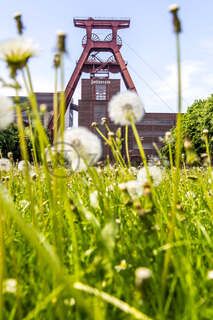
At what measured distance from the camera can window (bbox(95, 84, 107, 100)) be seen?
50.7 m

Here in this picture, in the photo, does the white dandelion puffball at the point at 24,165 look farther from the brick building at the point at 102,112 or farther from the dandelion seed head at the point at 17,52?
the brick building at the point at 102,112

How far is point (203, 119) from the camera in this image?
2400 centimetres

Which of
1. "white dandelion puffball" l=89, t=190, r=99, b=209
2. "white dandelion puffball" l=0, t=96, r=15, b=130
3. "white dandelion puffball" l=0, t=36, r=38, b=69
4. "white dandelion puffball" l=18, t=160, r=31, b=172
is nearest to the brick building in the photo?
"white dandelion puffball" l=18, t=160, r=31, b=172

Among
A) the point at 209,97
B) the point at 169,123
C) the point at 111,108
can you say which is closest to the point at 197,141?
the point at 209,97

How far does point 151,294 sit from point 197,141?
2335 centimetres

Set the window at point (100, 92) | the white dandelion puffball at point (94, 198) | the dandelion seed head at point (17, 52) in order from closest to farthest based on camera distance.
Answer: the dandelion seed head at point (17, 52) < the white dandelion puffball at point (94, 198) < the window at point (100, 92)

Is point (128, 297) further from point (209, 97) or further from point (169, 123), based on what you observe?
point (169, 123)

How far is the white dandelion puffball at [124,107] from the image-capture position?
112 centimetres

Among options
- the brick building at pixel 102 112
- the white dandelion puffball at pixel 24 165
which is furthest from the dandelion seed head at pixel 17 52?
the brick building at pixel 102 112

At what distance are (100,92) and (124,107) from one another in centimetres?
5061

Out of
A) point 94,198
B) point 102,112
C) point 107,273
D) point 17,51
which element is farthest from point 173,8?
point 102,112

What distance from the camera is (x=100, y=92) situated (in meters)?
51.2

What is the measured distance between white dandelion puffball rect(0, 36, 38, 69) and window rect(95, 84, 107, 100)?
50420 mm

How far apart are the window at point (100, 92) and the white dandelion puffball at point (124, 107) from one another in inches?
1966
